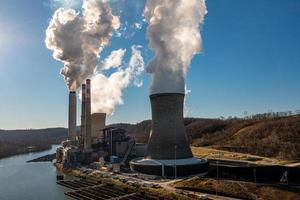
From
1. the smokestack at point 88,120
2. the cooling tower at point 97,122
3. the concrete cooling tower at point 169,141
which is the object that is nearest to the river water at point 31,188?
the smokestack at point 88,120

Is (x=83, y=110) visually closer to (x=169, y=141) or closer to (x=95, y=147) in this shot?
(x=95, y=147)

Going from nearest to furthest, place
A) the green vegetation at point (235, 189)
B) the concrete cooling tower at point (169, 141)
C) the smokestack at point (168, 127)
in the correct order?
the green vegetation at point (235, 189)
the concrete cooling tower at point (169, 141)
the smokestack at point (168, 127)

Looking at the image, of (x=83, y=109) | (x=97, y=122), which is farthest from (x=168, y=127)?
(x=97, y=122)

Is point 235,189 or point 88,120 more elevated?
point 88,120

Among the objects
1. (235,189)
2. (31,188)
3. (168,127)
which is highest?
(168,127)

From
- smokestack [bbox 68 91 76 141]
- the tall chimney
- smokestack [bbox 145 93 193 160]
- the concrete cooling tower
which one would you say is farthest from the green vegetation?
smokestack [bbox 68 91 76 141]

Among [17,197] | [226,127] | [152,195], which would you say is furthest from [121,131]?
[226,127]

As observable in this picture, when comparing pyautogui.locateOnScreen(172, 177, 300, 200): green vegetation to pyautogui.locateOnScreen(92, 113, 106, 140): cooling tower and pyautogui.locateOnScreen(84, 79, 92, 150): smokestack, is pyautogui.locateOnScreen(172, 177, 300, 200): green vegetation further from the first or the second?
pyautogui.locateOnScreen(92, 113, 106, 140): cooling tower

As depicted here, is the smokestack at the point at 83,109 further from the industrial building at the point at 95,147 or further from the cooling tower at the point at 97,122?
the cooling tower at the point at 97,122
